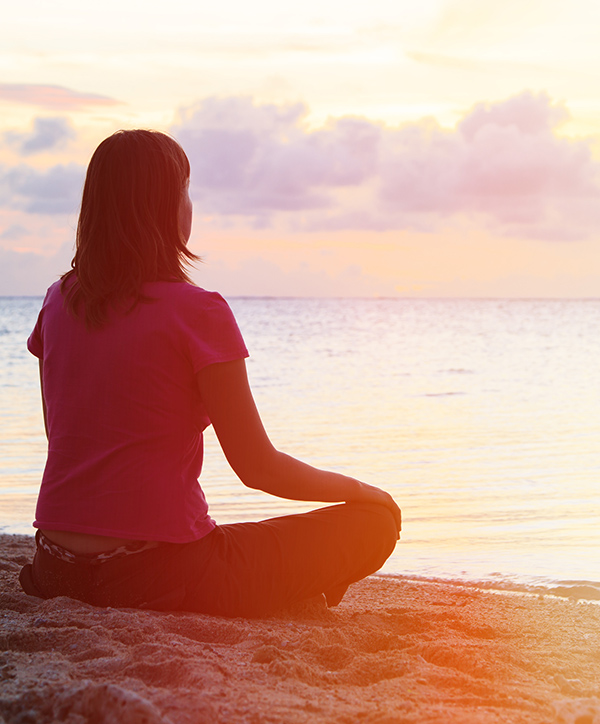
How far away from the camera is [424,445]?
24.9 feet

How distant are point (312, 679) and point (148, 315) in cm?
113

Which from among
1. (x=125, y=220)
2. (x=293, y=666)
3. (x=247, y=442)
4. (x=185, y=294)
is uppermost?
(x=125, y=220)

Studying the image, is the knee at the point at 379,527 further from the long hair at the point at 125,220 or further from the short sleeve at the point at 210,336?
the long hair at the point at 125,220

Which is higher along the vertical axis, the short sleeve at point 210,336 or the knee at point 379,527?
the short sleeve at point 210,336

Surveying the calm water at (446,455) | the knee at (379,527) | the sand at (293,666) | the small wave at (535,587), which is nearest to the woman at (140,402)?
the sand at (293,666)

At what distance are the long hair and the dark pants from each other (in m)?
0.78

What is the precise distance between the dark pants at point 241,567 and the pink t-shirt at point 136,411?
0.51 ft

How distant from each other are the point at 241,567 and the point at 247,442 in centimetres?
49

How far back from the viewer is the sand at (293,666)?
6.41 feet

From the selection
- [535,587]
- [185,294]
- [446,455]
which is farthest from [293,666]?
[446,455]

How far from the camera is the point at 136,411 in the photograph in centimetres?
243

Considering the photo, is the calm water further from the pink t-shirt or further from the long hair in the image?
the long hair

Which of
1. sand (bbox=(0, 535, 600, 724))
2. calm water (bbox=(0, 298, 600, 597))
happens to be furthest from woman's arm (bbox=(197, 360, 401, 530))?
calm water (bbox=(0, 298, 600, 597))

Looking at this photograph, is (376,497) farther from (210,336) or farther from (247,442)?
(210,336)
